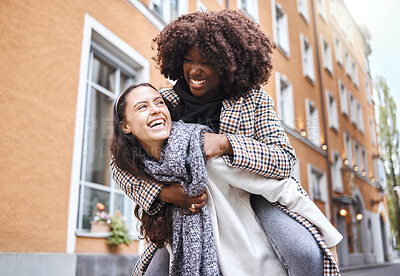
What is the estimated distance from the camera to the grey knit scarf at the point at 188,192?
1619 mm

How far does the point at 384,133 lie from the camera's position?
2094cm

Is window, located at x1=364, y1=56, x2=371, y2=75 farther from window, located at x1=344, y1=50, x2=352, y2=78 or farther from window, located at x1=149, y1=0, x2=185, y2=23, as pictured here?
window, located at x1=149, y1=0, x2=185, y2=23

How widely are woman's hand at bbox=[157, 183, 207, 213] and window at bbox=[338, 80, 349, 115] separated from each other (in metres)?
20.4

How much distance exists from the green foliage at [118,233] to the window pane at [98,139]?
25.7 inches

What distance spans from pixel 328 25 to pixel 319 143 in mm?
7337

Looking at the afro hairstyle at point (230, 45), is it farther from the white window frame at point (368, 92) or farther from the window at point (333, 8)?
the white window frame at point (368, 92)

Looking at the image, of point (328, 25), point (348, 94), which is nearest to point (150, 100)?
point (328, 25)

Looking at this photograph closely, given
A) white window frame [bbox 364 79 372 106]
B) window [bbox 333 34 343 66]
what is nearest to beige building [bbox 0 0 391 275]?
window [bbox 333 34 343 66]

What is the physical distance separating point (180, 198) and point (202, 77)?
1.86 feet

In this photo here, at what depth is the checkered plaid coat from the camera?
1672mm

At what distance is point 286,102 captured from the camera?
582 inches

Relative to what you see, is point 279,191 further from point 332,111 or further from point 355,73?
point 355,73

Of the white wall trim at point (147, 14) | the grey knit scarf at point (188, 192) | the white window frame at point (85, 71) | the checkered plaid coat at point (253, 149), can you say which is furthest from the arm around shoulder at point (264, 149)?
the white wall trim at point (147, 14)

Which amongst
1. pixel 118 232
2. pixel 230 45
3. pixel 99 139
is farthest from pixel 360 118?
pixel 230 45
